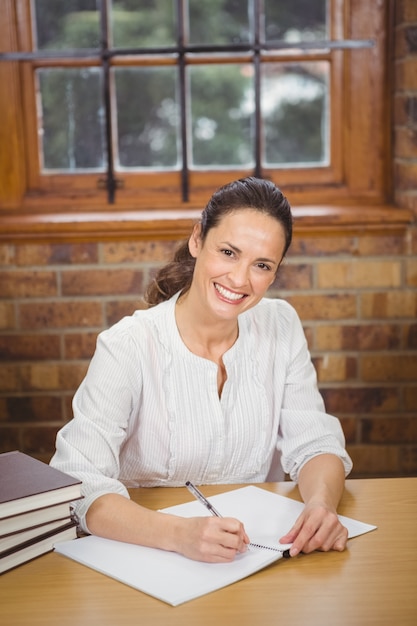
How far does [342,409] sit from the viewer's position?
Answer: 8.57ft

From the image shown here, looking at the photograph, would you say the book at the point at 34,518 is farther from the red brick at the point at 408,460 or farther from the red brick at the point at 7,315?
the red brick at the point at 408,460

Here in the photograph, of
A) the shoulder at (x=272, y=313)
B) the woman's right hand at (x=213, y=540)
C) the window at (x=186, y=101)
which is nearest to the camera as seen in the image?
the woman's right hand at (x=213, y=540)

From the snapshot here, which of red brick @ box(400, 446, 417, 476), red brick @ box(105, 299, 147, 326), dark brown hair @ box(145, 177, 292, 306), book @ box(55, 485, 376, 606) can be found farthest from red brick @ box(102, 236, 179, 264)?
book @ box(55, 485, 376, 606)

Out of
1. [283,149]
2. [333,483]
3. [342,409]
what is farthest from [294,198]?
[333,483]

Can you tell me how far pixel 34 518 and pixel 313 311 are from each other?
1410mm

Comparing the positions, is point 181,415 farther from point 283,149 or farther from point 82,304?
point 283,149

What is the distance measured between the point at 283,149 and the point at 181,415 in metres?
1.20

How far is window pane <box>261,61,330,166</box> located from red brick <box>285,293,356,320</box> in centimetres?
45

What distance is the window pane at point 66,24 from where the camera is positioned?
2570 millimetres

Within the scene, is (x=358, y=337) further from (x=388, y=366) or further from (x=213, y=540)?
(x=213, y=540)

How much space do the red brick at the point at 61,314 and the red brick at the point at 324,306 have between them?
23.4 inches

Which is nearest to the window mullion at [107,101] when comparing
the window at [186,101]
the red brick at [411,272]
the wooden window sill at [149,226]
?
the window at [186,101]

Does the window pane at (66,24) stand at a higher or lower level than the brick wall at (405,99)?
higher

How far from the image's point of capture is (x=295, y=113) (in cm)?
265
